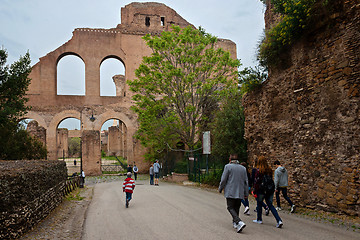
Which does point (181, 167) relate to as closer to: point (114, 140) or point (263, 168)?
point (263, 168)

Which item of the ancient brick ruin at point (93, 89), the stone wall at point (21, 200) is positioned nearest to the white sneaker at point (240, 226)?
the stone wall at point (21, 200)

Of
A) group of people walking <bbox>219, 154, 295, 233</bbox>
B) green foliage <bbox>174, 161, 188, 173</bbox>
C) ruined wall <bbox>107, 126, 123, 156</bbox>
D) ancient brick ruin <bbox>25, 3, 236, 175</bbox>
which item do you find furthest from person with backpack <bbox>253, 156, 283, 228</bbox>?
ruined wall <bbox>107, 126, 123, 156</bbox>

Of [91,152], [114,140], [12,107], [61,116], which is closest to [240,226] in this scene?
[12,107]

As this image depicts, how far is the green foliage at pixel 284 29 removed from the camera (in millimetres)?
8430

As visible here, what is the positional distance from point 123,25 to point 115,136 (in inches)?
778

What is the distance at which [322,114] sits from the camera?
7949 millimetres

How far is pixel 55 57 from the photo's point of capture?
29.0m

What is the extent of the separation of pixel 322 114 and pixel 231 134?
6074mm

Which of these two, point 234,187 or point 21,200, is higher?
point 234,187

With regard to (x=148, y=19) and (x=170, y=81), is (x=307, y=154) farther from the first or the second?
(x=148, y=19)

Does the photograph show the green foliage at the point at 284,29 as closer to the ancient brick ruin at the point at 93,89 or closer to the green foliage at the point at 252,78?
the green foliage at the point at 252,78

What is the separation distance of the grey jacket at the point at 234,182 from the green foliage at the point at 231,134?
7.52m

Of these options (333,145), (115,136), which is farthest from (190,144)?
(115,136)

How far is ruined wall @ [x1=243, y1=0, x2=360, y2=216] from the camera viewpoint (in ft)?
22.9
